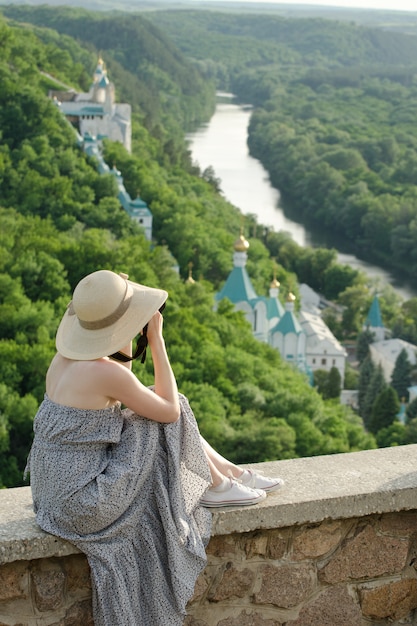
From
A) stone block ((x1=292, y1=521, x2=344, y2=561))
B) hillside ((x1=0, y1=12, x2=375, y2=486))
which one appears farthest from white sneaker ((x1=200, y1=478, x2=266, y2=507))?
hillside ((x1=0, y1=12, x2=375, y2=486))

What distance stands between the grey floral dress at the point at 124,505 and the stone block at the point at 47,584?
0.11 metres

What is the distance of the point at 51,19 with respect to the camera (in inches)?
5182

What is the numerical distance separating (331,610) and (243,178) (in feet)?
276

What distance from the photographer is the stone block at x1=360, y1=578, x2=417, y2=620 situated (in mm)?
4059

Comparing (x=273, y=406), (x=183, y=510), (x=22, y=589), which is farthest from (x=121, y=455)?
(x=273, y=406)

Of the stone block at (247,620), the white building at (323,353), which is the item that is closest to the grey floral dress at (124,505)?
the stone block at (247,620)

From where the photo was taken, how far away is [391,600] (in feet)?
13.4

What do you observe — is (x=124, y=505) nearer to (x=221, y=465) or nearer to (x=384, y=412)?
(x=221, y=465)

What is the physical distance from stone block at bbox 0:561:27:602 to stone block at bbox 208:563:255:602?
1.98ft

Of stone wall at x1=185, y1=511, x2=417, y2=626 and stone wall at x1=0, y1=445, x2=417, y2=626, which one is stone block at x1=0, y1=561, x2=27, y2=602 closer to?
stone wall at x1=0, y1=445, x2=417, y2=626

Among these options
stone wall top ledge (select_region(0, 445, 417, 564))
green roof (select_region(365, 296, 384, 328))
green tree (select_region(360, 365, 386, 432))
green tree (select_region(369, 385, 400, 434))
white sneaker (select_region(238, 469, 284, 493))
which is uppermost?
white sneaker (select_region(238, 469, 284, 493))

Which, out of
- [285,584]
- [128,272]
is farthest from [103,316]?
[128,272]

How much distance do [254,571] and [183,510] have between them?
35cm

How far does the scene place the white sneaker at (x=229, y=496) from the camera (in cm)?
379
